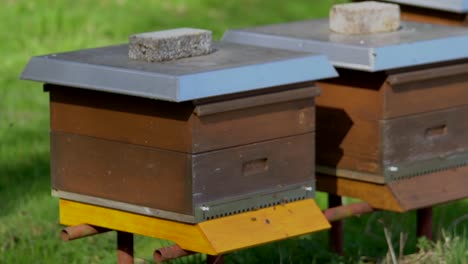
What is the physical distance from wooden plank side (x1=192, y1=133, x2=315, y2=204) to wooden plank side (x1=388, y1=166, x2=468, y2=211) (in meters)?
0.48

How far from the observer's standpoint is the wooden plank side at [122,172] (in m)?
3.79

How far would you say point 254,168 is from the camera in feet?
13.0

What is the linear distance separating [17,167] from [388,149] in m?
2.57

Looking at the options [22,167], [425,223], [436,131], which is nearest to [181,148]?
[436,131]

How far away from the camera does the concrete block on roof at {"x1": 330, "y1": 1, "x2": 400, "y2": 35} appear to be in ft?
15.1

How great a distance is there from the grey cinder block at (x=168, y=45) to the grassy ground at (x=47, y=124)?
104 cm

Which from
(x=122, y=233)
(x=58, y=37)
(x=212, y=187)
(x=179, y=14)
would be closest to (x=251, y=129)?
(x=212, y=187)

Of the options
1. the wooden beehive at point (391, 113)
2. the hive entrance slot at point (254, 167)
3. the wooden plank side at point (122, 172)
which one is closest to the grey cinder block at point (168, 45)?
the wooden plank side at point (122, 172)

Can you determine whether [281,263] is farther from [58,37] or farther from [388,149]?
[58,37]

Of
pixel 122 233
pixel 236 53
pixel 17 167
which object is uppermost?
pixel 236 53

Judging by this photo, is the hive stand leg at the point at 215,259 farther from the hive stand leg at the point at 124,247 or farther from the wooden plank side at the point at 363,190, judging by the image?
the wooden plank side at the point at 363,190

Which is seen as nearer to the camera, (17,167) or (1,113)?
(17,167)

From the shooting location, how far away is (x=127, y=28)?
29.3 ft

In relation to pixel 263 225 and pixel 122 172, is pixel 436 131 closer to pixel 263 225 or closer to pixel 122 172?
pixel 263 225
